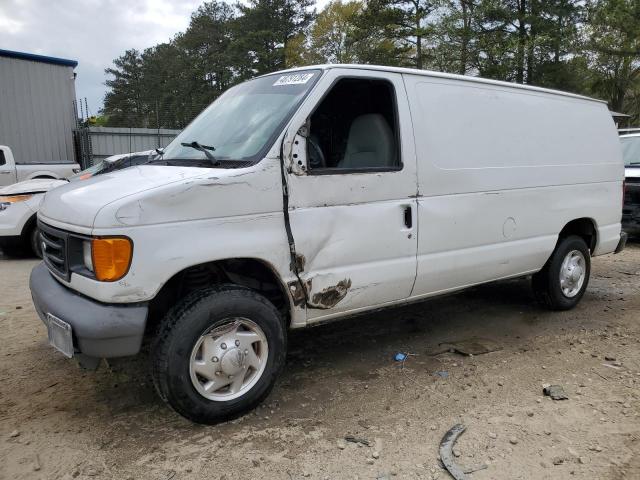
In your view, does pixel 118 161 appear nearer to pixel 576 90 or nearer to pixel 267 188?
pixel 267 188

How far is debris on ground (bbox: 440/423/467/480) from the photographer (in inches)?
101

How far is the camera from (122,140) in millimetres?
17594

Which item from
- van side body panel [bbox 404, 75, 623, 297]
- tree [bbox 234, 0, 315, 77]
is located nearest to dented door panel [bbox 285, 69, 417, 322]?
van side body panel [bbox 404, 75, 623, 297]

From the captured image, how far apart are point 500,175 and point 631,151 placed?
662 cm

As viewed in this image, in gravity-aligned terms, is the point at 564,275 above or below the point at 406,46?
below

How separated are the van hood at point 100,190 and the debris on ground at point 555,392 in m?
2.56

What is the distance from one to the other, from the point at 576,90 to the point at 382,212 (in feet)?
80.0

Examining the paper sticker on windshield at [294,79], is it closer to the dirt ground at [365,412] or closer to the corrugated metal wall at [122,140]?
the dirt ground at [365,412]

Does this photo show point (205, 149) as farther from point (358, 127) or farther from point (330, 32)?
point (330, 32)

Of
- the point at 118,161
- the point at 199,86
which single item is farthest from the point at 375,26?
the point at 118,161

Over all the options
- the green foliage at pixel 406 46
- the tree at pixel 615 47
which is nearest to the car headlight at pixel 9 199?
the green foliage at pixel 406 46

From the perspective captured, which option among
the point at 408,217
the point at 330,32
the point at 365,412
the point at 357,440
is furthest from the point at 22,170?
the point at 330,32

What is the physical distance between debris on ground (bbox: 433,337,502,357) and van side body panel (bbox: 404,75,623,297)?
0.53 metres

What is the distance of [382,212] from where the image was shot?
11.3ft
